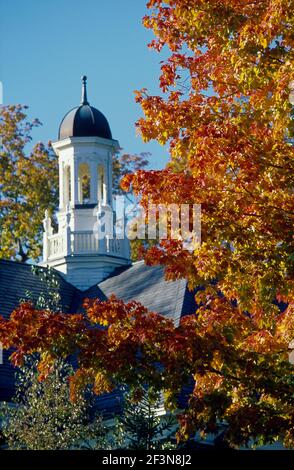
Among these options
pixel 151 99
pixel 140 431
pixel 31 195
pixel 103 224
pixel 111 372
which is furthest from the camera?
pixel 31 195

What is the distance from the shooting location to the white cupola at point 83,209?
134 feet

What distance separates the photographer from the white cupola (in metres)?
40.8

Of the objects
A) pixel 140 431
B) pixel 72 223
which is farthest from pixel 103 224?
pixel 140 431

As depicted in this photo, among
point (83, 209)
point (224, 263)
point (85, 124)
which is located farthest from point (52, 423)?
point (85, 124)

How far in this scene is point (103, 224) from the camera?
134ft

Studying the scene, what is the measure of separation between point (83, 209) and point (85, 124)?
2766mm

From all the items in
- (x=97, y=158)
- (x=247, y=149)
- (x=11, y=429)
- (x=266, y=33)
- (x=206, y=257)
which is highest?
(x=97, y=158)

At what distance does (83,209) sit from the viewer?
136 ft

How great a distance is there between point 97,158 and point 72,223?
8.09 feet

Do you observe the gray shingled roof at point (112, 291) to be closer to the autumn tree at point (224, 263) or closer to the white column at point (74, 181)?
the white column at point (74, 181)

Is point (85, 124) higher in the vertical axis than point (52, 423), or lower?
higher

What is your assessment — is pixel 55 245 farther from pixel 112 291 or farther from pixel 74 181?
pixel 112 291

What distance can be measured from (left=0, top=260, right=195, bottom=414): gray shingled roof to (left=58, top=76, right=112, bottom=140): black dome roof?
465cm

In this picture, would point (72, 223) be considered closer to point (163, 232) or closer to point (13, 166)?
point (13, 166)
